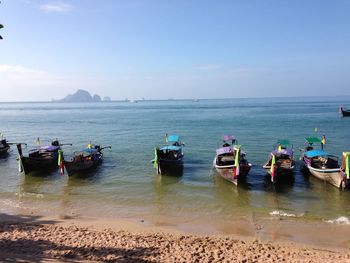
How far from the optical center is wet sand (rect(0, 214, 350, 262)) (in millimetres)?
12484

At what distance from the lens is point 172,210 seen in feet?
64.8

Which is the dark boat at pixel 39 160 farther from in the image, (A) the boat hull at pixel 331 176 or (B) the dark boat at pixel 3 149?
(A) the boat hull at pixel 331 176

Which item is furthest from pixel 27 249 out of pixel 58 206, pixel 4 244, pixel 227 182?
pixel 227 182

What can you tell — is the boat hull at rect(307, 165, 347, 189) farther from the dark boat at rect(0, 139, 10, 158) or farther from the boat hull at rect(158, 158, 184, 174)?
the dark boat at rect(0, 139, 10, 158)

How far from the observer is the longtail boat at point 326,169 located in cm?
2219

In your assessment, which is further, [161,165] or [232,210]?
[161,165]

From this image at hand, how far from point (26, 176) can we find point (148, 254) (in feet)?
64.3

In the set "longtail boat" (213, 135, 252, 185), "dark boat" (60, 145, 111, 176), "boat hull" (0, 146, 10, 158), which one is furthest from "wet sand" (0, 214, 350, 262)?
"boat hull" (0, 146, 10, 158)

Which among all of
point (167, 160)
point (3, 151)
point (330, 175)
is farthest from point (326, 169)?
point (3, 151)

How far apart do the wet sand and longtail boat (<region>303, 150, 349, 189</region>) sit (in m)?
7.25

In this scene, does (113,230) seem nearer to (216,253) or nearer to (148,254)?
(148,254)

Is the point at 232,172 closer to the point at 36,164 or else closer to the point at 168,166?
the point at 168,166

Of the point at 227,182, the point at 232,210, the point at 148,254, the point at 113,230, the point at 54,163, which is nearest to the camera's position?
the point at 148,254

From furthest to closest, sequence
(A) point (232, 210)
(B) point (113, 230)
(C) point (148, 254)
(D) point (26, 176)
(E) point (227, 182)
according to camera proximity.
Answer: (D) point (26, 176) < (E) point (227, 182) < (A) point (232, 210) < (B) point (113, 230) < (C) point (148, 254)
